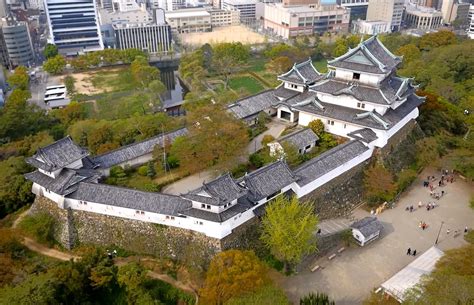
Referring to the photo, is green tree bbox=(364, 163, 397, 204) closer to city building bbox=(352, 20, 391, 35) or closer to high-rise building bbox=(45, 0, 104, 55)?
high-rise building bbox=(45, 0, 104, 55)

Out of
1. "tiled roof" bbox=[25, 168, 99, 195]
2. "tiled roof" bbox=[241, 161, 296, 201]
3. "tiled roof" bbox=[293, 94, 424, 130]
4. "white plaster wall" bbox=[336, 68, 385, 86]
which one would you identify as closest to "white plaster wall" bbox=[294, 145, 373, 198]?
"tiled roof" bbox=[241, 161, 296, 201]

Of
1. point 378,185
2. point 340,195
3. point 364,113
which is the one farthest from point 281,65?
point 340,195

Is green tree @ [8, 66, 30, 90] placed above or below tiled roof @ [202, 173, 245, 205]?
below

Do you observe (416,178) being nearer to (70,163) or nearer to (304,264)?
(304,264)

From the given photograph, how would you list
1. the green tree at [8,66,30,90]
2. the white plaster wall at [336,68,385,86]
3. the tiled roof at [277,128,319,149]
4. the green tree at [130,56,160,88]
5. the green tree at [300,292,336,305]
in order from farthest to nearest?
the green tree at [130,56,160,88] → the green tree at [8,66,30,90] → the white plaster wall at [336,68,385,86] → the tiled roof at [277,128,319,149] → the green tree at [300,292,336,305]

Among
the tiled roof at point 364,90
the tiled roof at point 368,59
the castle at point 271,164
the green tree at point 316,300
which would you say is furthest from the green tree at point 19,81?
the green tree at point 316,300

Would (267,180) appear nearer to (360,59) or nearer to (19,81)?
(360,59)

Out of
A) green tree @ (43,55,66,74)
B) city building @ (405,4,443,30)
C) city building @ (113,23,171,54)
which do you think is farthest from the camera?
city building @ (405,4,443,30)
